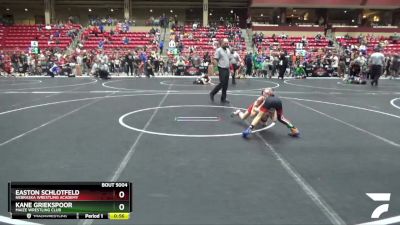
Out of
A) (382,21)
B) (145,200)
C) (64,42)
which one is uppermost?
(382,21)

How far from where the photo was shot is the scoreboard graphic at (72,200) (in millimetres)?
3195

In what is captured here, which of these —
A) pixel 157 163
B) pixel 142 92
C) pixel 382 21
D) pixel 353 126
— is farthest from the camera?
pixel 382 21

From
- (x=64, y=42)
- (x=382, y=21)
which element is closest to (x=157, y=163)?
(x=64, y=42)

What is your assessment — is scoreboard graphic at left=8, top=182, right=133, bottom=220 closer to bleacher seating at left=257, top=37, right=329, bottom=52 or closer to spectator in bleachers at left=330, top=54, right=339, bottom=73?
spectator in bleachers at left=330, top=54, right=339, bottom=73

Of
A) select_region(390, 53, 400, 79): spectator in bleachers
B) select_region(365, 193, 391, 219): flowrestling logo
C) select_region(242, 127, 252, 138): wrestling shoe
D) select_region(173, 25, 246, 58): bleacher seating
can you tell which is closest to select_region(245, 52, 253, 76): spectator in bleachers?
select_region(173, 25, 246, 58): bleacher seating

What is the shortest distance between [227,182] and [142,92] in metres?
10.6

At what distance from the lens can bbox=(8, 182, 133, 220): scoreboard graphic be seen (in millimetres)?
3195

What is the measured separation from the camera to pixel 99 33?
3531cm

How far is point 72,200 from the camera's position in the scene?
3.20 meters

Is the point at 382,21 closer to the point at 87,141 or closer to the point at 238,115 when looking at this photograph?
the point at 238,115

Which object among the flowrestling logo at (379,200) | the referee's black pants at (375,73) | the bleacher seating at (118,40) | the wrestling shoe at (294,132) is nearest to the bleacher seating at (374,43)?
the bleacher seating at (118,40)

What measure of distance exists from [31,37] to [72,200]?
3555 cm

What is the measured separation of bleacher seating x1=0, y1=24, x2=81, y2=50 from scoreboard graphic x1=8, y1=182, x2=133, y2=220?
31.9m

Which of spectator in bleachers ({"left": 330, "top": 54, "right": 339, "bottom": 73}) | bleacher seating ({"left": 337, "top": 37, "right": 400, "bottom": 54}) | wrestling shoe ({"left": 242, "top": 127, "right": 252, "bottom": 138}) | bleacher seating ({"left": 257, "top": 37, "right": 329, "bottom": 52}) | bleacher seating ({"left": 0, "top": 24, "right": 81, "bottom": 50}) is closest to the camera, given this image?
wrestling shoe ({"left": 242, "top": 127, "right": 252, "bottom": 138})
